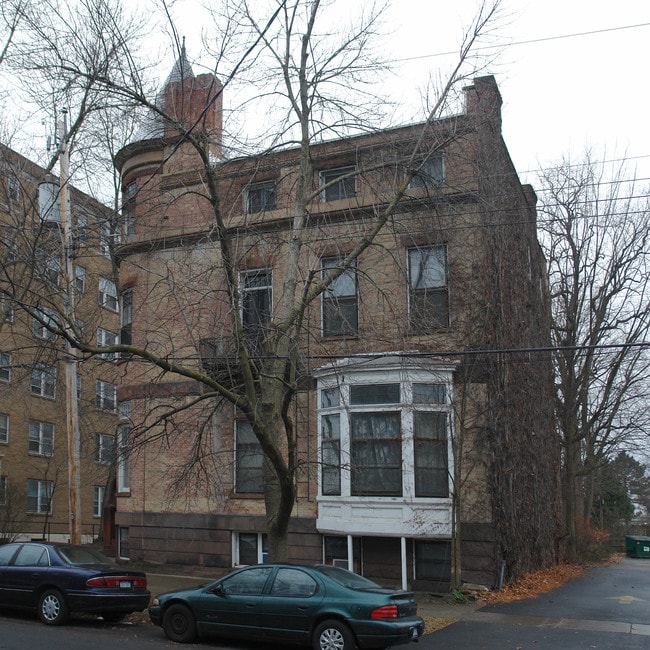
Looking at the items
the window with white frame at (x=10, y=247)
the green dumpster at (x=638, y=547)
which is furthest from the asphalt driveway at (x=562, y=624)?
the green dumpster at (x=638, y=547)

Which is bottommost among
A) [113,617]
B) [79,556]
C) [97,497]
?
[97,497]

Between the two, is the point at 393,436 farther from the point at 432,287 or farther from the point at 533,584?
the point at 533,584

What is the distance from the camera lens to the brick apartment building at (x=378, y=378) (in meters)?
16.6

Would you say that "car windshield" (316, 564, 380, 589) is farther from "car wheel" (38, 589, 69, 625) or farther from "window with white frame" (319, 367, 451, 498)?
"window with white frame" (319, 367, 451, 498)

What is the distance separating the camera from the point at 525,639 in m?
12.0

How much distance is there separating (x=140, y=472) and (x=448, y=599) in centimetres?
977

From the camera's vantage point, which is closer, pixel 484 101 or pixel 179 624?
pixel 179 624

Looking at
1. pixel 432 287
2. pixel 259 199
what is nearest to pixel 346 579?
pixel 432 287

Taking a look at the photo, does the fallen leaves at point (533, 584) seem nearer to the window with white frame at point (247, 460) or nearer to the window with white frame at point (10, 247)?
the window with white frame at point (247, 460)

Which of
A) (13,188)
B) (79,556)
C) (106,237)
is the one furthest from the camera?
(13,188)

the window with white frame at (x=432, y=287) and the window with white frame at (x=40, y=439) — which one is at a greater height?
the window with white frame at (x=432, y=287)

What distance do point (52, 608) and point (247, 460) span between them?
26.3 feet

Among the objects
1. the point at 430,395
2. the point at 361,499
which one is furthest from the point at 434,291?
the point at 361,499

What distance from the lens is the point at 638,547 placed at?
113 feet
